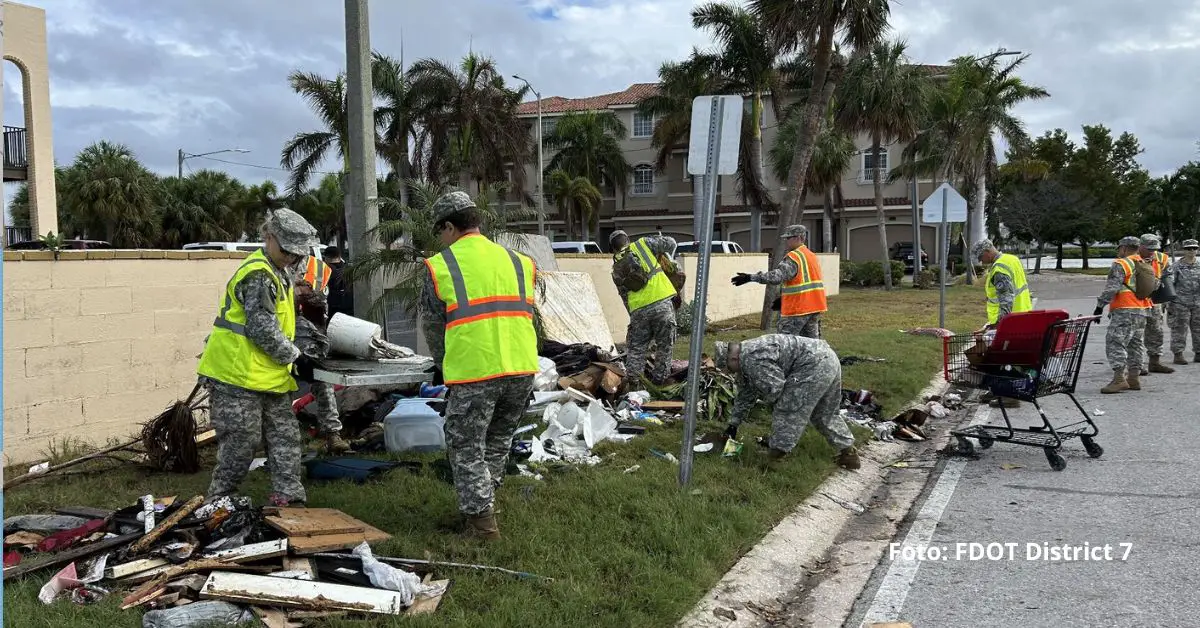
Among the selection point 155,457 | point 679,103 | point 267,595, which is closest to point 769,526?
point 267,595

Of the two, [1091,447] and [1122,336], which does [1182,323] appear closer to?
[1122,336]

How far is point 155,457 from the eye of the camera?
21.4ft

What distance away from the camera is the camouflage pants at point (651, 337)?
943cm

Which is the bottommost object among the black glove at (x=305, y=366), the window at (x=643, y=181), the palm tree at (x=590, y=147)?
the black glove at (x=305, y=366)

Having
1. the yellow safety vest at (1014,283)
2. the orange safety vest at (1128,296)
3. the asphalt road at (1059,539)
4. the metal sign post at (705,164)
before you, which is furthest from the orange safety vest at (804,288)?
the metal sign post at (705,164)

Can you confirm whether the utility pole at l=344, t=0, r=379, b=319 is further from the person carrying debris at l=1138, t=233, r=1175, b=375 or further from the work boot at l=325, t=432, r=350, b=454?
the person carrying debris at l=1138, t=233, r=1175, b=375

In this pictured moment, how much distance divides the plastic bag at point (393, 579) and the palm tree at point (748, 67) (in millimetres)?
23791

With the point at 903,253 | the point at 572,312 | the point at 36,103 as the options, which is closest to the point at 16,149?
the point at 36,103

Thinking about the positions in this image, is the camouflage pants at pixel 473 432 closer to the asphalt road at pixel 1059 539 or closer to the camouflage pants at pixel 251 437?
the camouflage pants at pixel 251 437

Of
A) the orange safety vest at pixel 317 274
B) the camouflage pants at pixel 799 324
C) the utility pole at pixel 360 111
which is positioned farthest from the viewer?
the camouflage pants at pixel 799 324

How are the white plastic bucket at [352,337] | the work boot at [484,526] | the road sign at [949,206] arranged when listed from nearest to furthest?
the work boot at [484,526] < the white plastic bucket at [352,337] < the road sign at [949,206]

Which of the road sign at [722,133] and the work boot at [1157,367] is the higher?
the road sign at [722,133]

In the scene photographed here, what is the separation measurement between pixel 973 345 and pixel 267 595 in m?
5.96

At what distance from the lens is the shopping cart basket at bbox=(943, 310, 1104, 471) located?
23.0 ft
